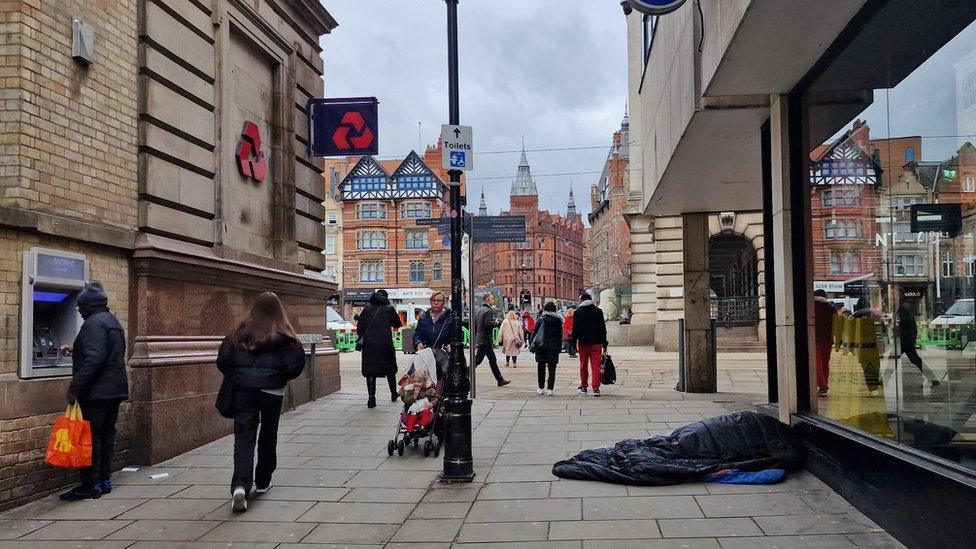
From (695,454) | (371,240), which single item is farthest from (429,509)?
(371,240)

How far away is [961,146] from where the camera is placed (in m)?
5.35

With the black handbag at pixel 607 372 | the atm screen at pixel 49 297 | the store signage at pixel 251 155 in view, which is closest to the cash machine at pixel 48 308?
the atm screen at pixel 49 297

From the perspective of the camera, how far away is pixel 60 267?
7.66m

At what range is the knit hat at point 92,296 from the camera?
7387mm

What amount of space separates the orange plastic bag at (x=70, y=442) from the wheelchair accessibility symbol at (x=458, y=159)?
4.04 meters

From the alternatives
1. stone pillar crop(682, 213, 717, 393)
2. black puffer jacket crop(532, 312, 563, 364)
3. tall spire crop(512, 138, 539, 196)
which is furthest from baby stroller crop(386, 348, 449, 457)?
tall spire crop(512, 138, 539, 196)

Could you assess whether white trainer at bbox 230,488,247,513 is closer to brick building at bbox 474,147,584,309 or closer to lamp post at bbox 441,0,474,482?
lamp post at bbox 441,0,474,482

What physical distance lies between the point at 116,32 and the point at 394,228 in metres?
72.7

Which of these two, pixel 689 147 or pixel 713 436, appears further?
pixel 689 147

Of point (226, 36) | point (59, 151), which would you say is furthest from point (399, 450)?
point (226, 36)

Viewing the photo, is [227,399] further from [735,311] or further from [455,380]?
[735,311]

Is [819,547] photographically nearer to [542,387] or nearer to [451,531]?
[451,531]

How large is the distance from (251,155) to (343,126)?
2110 millimetres

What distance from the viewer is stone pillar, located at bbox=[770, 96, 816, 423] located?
8.20m
